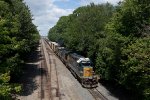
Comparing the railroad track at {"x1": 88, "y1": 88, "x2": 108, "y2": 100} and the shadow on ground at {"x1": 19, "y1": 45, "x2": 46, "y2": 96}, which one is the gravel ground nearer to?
the shadow on ground at {"x1": 19, "y1": 45, "x2": 46, "y2": 96}

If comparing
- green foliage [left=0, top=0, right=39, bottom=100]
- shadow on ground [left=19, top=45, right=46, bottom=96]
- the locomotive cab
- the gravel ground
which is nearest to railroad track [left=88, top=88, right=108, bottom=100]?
the gravel ground

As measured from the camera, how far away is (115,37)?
41344mm

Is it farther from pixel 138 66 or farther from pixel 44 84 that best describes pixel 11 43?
pixel 44 84

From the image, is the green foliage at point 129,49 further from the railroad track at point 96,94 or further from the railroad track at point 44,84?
the railroad track at point 44,84

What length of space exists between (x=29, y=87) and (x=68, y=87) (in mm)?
5401

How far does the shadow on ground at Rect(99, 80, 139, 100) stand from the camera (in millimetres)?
44175

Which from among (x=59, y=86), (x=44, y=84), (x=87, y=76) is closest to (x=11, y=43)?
(x=59, y=86)

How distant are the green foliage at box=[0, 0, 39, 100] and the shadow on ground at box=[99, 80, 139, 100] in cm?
1271

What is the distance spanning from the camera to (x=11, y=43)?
38375mm

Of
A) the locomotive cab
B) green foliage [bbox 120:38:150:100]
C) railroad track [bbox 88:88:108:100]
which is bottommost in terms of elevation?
railroad track [bbox 88:88:108:100]

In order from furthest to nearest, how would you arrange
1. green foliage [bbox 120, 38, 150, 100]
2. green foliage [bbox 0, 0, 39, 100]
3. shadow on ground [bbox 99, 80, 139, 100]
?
shadow on ground [bbox 99, 80, 139, 100]
green foliage [bbox 120, 38, 150, 100]
green foliage [bbox 0, 0, 39, 100]

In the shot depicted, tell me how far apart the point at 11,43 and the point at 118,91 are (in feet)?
57.4

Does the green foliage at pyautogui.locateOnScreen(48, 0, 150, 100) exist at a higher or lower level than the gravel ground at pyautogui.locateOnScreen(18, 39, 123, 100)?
higher

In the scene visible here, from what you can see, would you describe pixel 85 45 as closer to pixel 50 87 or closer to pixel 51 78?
pixel 51 78
